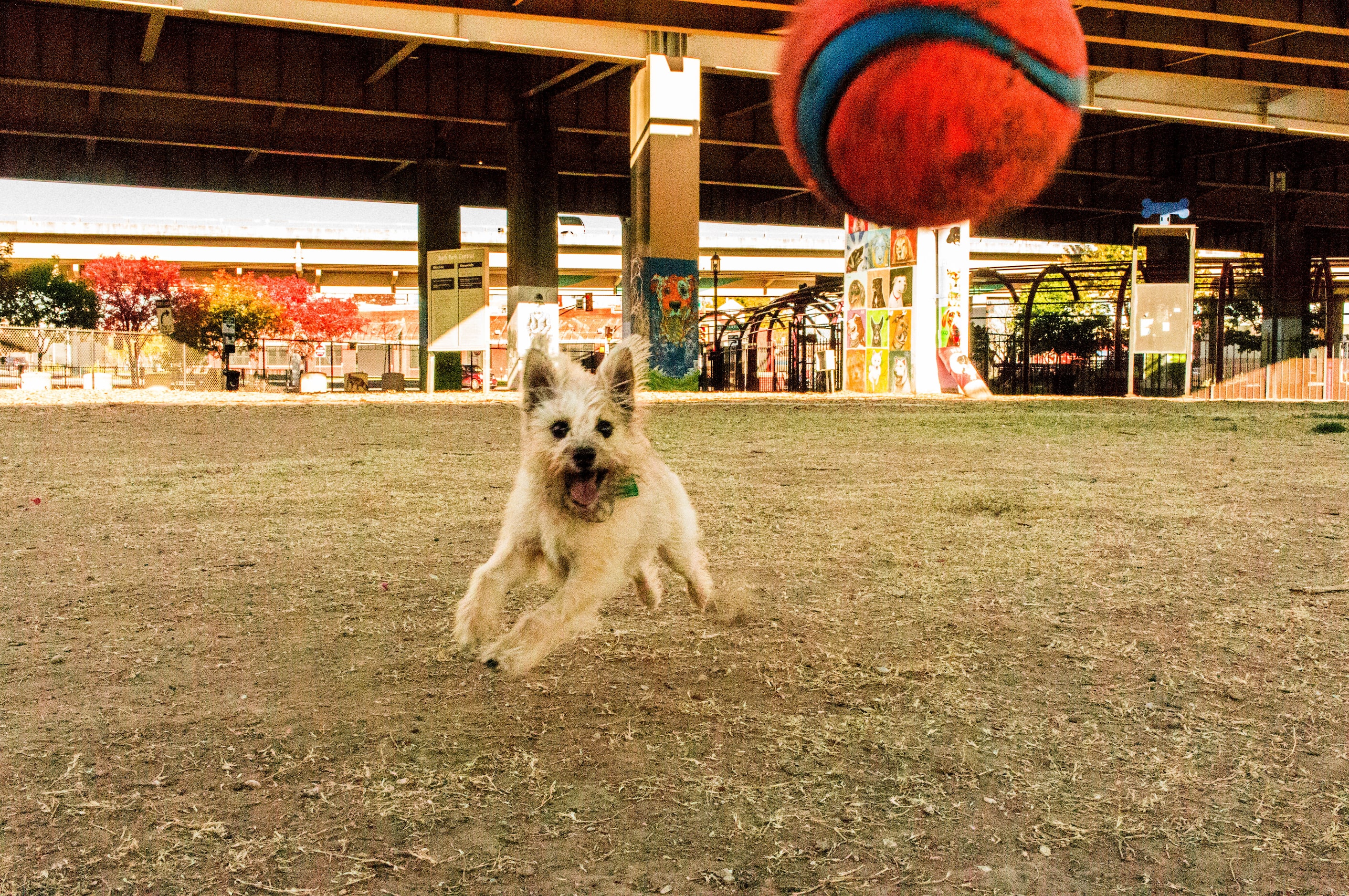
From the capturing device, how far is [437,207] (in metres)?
37.9

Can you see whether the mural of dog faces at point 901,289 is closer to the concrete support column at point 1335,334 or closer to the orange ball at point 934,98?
the concrete support column at point 1335,334

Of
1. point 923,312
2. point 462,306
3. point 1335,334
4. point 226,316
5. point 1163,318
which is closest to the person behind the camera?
point 923,312

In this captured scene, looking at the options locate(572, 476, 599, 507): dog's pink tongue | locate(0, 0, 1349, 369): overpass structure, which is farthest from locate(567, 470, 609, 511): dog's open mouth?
locate(0, 0, 1349, 369): overpass structure

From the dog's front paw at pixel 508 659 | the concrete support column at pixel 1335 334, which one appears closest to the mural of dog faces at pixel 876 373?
the concrete support column at pixel 1335 334

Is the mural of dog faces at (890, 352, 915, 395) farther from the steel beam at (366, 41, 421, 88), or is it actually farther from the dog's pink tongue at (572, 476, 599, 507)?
the dog's pink tongue at (572, 476, 599, 507)

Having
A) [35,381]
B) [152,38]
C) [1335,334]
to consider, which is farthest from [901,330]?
[1335,334]

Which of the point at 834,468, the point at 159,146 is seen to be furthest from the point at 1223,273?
the point at 159,146

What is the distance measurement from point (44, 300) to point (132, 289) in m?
5.49

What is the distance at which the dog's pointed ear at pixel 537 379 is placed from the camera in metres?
4.33

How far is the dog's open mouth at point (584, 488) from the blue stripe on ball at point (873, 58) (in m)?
1.77

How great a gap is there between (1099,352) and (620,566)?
119 ft

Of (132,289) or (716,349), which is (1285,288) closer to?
(716,349)

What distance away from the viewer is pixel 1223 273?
1142 inches

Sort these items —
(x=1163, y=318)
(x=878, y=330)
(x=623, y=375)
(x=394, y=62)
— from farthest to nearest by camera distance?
(x=394, y=62) < (x=878, y=330) < (x=1163, y=318) < (x=623, y=375)
